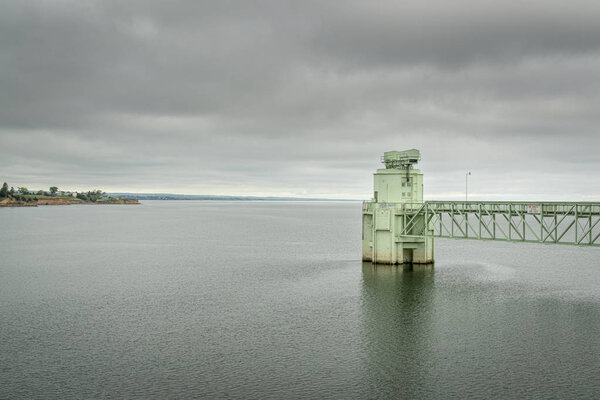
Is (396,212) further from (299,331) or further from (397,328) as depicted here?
(299,331)

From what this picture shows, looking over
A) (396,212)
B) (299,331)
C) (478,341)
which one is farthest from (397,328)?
(396,212)

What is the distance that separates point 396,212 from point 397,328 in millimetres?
25171

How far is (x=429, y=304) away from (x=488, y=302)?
5465 mm

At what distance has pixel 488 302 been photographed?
4181cm

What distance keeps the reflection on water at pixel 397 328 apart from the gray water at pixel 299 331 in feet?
0.52

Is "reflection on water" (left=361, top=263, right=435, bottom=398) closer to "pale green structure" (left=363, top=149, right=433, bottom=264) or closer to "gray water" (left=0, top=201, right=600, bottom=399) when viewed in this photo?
"gray water" (left=0, top=201, right=600, bottom=399)

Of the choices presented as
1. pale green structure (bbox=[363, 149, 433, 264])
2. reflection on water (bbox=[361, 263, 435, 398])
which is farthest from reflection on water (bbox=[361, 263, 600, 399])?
pale green structure (bbox=[363, 149, 433, 264])

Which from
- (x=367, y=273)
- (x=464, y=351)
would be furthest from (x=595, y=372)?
(x=367, y=273)

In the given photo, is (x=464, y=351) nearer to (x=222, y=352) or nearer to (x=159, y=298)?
(x=222, y=352)

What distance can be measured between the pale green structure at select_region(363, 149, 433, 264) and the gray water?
8.20 feet

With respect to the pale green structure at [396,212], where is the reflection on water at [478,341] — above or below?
below

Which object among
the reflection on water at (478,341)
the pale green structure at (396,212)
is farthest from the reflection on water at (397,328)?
the pale green structure at (396,212)

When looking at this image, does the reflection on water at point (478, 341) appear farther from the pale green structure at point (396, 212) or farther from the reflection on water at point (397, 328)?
the pale green structure at point (396, 212)

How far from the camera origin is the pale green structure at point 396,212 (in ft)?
192
